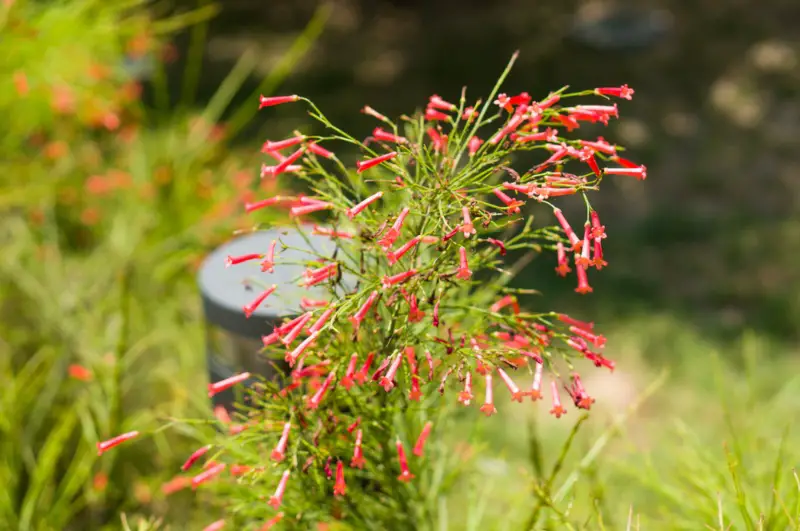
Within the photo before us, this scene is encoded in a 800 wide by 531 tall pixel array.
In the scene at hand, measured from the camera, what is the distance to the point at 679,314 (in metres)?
4.25

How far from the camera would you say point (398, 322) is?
4.61ft

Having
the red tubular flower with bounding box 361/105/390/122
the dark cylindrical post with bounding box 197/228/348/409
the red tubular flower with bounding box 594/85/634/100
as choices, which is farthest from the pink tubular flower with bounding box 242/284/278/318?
the red tubular flower with bounding box 594/85/634/100

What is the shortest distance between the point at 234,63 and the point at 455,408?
6.91 m

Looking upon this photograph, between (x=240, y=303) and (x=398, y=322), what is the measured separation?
0.68 metres

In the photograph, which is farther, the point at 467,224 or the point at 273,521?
the point at 273,521

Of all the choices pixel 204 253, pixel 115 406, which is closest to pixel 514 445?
pixel 204 253

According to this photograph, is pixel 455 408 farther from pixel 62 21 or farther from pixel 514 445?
pixel 62 21

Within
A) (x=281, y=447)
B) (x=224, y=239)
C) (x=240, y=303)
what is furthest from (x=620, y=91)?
(x=224, y=239)

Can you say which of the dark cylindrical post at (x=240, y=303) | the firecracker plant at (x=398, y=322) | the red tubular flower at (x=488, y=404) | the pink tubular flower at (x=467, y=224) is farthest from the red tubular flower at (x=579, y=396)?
the dark cylindrical post at (x=240, y=303)

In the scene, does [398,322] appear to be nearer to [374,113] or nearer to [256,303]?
[256,303]

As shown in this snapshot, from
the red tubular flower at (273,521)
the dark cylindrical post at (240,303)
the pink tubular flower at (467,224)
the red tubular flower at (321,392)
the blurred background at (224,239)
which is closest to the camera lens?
the pink tubular flower at (467,224)

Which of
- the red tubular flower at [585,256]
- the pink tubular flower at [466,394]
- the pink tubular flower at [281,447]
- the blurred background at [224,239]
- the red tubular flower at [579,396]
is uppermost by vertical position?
the red tubular flower at [585,256]

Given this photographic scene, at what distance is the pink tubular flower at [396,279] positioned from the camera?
47.6 inches

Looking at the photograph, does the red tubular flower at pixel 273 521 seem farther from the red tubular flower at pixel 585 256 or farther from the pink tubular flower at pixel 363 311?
the red tubular flower at pixel 585 256
